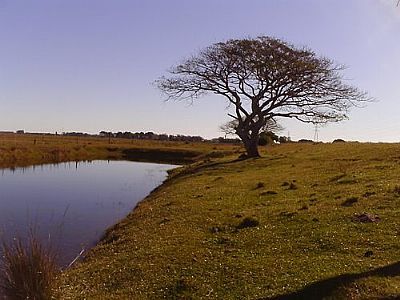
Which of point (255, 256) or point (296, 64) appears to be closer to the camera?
point (255, 256)

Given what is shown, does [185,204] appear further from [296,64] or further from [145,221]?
[296,64]

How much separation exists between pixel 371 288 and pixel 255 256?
11.6 ft

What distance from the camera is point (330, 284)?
988 centimetres

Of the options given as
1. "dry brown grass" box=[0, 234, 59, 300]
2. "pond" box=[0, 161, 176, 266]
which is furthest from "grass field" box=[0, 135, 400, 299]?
"pond" box=[0, 161, 176, 266]

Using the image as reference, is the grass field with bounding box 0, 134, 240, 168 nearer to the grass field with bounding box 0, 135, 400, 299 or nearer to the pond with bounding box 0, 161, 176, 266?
the pond with bounding box 0, 161, 176, 266

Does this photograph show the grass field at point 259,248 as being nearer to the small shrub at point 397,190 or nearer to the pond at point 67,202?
the small shrub at point 397,190

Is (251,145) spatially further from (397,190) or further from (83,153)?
(83,153)

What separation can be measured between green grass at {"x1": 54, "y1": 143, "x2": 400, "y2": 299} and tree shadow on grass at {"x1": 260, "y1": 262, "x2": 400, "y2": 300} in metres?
0.02

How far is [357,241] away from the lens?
12898 millimetres

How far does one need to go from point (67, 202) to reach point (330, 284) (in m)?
23.7

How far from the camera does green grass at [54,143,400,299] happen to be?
10305mm

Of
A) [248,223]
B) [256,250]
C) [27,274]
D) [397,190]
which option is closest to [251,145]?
[397,190]

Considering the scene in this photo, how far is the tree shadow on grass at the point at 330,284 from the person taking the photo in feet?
31.3

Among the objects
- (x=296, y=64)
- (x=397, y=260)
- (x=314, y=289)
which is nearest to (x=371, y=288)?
(x=314, y=289)
